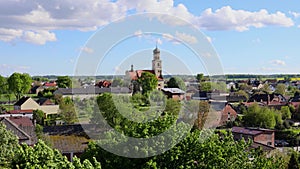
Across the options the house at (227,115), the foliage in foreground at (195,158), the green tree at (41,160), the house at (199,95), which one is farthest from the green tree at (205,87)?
the green tree at (41,160)

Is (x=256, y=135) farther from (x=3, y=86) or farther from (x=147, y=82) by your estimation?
(x=3, y=86)

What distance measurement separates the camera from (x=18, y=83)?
57219mm

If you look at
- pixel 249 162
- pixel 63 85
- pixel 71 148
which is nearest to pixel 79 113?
pixel 71 148

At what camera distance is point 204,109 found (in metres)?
27.5

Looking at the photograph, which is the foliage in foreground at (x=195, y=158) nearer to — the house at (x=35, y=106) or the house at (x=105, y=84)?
the house at (x=105, y=84)

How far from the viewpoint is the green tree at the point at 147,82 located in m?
41.4

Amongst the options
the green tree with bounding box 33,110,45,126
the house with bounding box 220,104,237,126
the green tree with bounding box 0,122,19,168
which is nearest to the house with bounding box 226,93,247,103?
the house with bounding box 220,104,237,126

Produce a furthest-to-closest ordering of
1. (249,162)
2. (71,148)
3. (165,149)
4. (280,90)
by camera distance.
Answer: (280,90), (71,148), (249,162), (165,149)

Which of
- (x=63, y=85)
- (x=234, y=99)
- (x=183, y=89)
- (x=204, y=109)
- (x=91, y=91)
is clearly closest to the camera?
(x=204, y=109)

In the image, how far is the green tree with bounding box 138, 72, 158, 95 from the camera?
41375 mm

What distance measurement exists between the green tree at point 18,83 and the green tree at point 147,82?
23.1 m

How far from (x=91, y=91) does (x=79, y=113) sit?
502 inches

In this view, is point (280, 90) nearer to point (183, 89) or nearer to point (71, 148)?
point (183, 89)

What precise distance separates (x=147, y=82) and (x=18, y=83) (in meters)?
23.8
